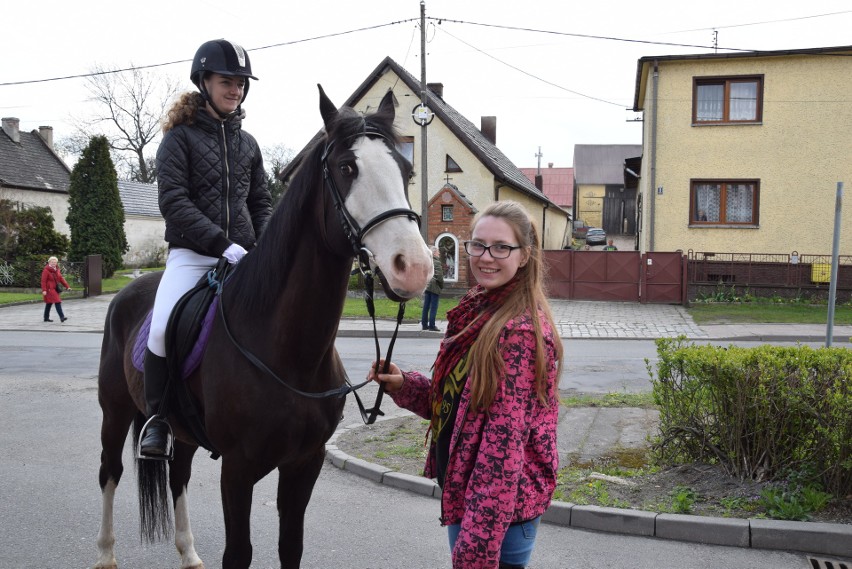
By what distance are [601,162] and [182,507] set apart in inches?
2993

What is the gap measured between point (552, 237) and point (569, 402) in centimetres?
3406

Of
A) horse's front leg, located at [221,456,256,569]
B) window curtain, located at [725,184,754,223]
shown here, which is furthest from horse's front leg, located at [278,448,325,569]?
window curtain, located at [725,184,754,223]

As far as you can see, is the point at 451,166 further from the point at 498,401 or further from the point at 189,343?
the point at 498,401

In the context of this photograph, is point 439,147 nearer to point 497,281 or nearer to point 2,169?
point 2,169

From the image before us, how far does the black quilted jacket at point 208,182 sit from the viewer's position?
3.62 meters

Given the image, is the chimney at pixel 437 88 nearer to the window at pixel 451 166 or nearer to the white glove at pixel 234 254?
the window at pixel 451 166

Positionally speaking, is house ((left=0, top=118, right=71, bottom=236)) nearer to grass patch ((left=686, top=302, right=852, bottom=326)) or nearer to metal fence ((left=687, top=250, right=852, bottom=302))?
metal fence ((left=687, top=250, right=852, bottom=302))

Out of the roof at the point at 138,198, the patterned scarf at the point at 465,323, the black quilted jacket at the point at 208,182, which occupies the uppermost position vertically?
the roof at the point at 138,198

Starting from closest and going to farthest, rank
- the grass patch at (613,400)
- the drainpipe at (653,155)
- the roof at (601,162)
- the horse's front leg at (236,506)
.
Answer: the horse's front leg at (236,506) < the grass patch at (613,400) < the drainpipe at (653,155) < the roof at (601,162)

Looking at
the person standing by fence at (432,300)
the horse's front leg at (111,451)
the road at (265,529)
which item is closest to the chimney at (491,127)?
the person standing by fence at (432,300)

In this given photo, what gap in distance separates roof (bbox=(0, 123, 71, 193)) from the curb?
4048cm

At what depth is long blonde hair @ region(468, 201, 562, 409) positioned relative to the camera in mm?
2316

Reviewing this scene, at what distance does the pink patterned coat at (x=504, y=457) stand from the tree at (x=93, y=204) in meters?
33.9

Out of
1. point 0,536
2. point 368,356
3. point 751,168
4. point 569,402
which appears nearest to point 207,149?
point 0,536
